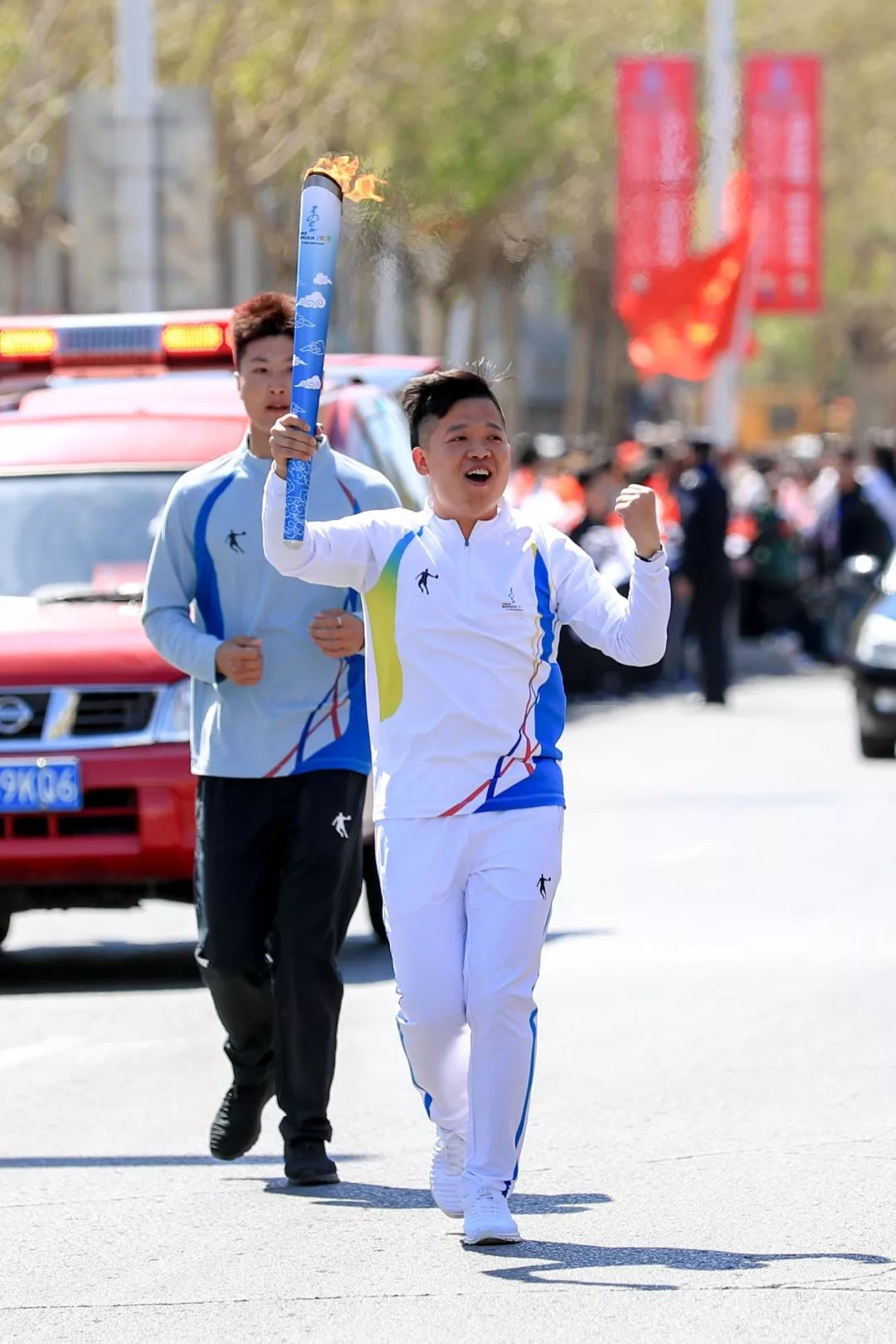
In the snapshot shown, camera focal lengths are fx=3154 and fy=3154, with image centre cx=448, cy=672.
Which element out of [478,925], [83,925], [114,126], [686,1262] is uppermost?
[114,126]

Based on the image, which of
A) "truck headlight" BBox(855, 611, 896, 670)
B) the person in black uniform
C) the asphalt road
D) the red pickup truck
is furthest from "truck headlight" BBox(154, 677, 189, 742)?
the person in black uniform

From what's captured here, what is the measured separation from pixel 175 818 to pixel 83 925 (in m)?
2.58

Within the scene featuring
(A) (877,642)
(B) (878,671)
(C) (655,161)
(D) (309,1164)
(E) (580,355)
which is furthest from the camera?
(E) (580,355)

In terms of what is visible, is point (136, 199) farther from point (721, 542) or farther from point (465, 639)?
point (465, 639)

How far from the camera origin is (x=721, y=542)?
75.4 ft

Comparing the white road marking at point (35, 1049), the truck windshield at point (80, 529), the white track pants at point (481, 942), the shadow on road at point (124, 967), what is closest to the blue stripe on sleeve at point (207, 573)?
the white track pants at point (481, 942)

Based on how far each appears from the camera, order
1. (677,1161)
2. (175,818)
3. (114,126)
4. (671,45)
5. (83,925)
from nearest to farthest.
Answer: (677,1161)
(175,818)
(83,925)
(114,126)
(671,45)

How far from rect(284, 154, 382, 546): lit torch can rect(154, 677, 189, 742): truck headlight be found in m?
3.84

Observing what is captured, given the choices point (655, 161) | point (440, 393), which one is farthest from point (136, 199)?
point (655, 161)

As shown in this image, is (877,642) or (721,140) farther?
(721,140)

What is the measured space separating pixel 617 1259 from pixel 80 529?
521 cm

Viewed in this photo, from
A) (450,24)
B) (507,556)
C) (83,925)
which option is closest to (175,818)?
(83,925)

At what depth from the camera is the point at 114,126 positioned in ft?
62.5

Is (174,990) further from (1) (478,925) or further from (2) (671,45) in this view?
(2) (671,45)
